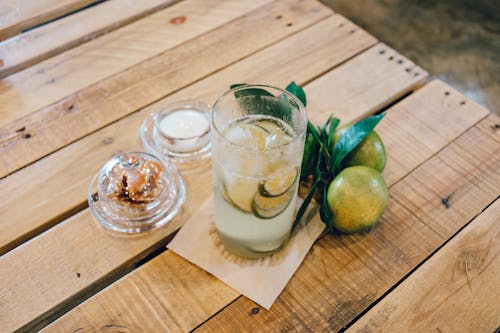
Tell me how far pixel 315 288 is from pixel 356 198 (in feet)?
0.46

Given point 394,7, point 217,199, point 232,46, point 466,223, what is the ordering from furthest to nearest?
1. point 394,7
2. point 232,46
3. point 466,223
4. point 217,199

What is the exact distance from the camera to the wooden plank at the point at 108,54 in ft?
3.20

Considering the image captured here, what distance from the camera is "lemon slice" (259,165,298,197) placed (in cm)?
63

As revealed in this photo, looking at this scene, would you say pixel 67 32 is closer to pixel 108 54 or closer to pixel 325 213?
pixel 108 54

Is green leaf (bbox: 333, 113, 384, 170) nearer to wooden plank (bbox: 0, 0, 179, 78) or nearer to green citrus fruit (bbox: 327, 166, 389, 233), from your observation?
green citrus fruit (bbox: 327, 166, 389, 233)

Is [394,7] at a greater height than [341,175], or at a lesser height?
lesser

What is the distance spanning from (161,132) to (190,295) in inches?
11.9

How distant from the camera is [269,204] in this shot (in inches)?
→ 26.2

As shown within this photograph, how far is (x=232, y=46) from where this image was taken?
1.08 meters

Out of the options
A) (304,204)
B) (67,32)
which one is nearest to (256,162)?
(304,204)

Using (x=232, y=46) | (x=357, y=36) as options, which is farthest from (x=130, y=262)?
(x=357, y=36)

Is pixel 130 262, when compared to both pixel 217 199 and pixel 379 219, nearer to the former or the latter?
pixel 217 199

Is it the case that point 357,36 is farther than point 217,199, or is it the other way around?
point 357,36

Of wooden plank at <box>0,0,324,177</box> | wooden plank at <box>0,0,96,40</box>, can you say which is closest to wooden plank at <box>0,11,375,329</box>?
wooden plank at <box>0,0,324,177</box>
